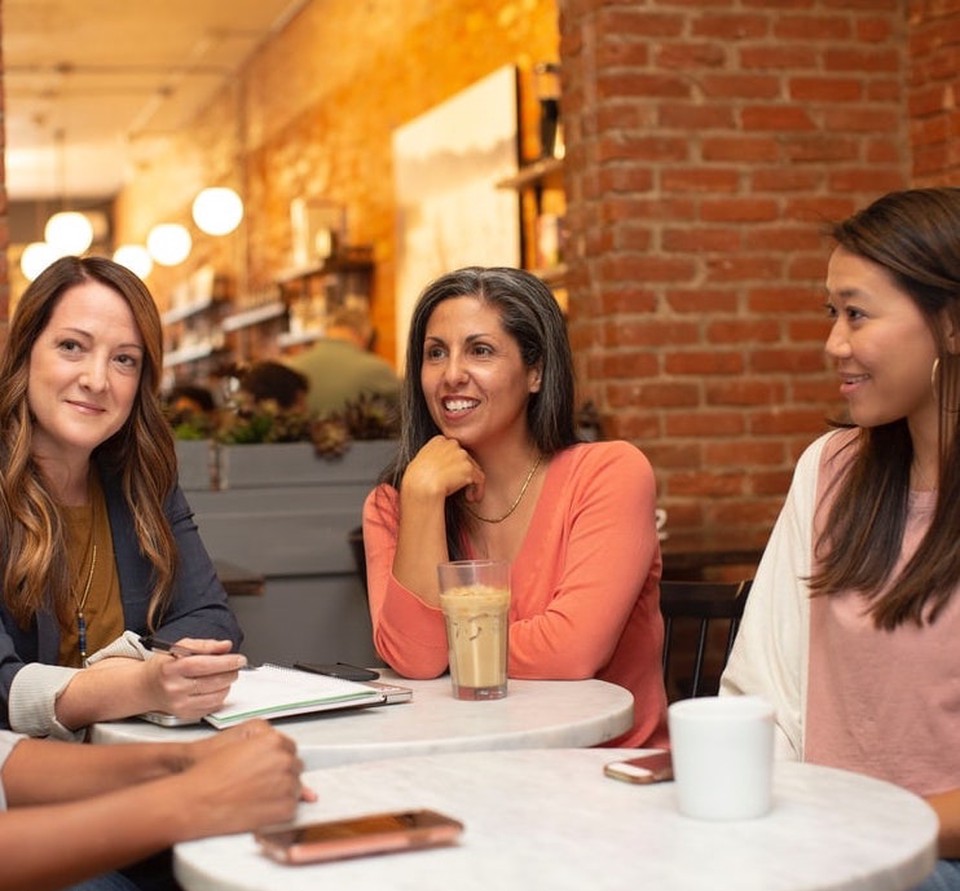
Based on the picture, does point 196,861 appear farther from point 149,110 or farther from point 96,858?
point 149,110

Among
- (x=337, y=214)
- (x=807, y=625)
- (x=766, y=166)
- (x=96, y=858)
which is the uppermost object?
(x=337, y=214)

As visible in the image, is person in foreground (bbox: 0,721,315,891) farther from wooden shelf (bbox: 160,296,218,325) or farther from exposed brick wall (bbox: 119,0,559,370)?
wooden shelf (bbox: 160,296,218,325)

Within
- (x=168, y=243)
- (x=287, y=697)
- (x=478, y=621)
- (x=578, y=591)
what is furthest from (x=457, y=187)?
(x=287, y=697)

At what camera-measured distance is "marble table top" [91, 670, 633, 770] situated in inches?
64.6

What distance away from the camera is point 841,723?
1.91m

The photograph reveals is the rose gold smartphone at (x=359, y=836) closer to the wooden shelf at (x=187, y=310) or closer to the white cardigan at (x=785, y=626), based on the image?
the white cardigan at (x=785, y=626)

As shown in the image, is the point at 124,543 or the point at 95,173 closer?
the point at 124,543

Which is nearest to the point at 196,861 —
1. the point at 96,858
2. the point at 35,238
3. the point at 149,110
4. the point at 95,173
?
the point at 96,858

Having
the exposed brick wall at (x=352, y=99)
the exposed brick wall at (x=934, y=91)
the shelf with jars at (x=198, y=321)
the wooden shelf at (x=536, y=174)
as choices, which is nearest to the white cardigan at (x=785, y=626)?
the exposed brick wall at (x=934, y=91)

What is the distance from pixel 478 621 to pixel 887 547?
52 cm

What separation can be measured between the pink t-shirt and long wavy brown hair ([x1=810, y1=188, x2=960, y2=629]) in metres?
0.02

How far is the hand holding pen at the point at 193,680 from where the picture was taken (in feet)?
5.69

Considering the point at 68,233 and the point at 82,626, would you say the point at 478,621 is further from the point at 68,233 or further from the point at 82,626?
the point at 68,233

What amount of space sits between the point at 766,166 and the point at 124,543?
2.60 metres
